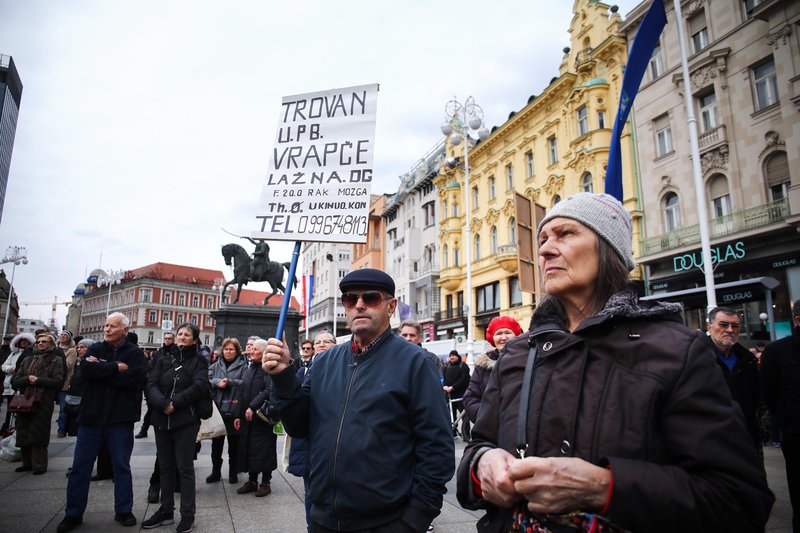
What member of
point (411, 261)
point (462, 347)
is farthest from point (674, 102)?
point (411, 261)

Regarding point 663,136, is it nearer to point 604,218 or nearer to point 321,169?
point 321,169

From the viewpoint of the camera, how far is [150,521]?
16.6ft

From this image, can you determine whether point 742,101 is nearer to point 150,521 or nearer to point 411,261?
point 150,521

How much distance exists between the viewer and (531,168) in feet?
99.2

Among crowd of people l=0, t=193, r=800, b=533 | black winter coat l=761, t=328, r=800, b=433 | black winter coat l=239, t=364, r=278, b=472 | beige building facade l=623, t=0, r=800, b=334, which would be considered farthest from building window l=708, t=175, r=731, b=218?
black winter coat l=239, t=364, r=278, b=472

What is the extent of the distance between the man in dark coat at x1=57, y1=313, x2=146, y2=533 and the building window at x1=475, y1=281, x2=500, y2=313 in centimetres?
2834

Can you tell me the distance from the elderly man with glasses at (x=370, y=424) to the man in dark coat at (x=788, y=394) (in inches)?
136

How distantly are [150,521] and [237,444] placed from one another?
2.40m

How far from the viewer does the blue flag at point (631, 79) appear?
20.0ft

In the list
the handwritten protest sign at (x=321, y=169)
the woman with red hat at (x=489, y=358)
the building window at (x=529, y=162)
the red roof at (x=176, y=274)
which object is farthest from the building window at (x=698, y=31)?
the red roof at (x=176, y=274)

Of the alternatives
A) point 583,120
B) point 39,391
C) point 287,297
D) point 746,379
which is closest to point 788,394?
point 746,379

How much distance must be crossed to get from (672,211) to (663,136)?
11.3 ft

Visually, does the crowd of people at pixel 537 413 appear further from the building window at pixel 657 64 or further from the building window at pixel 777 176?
the building window at pixel 657 64

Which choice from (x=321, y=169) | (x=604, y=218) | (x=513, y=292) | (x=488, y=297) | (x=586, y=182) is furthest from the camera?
(x=488, y=297)
